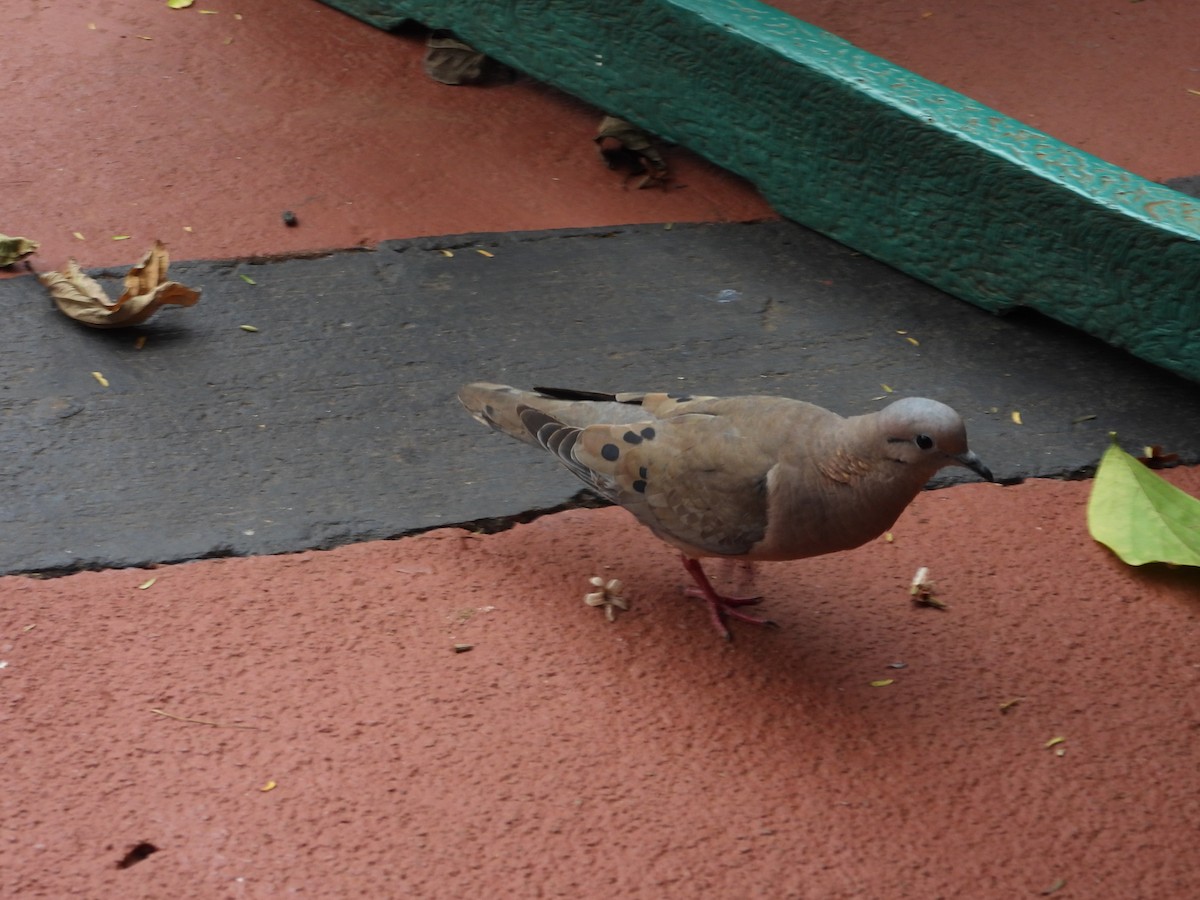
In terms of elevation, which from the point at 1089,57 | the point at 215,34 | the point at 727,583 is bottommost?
the point at 727,583

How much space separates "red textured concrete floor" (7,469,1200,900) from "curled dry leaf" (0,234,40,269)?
146 cm

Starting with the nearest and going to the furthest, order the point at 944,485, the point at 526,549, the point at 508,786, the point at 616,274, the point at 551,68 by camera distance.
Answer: the point at 508,786, the point at 526,549, the point at 944,485, the point at 616,274, the point at 551,68

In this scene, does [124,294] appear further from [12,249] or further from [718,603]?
[718,603]

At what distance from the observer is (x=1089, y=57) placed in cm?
570

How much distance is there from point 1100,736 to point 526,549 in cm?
152

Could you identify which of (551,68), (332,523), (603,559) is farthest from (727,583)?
(551,68)

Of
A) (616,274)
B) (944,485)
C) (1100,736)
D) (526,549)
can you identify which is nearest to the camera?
(1100,736)

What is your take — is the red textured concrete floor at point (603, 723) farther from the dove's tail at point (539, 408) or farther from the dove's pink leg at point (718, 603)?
the dove's tail at point (539, 408)

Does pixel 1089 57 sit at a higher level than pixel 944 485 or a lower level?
higher

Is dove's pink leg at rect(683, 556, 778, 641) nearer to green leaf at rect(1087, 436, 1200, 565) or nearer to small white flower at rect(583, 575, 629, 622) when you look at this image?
small white flower at rect(583, 575, 629, 622)

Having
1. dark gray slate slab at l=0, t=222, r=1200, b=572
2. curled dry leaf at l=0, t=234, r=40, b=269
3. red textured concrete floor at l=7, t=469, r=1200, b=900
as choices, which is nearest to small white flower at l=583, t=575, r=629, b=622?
red textured concrete floor at l=7, t=469, r=1200, b=900

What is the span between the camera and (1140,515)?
3.44 meters

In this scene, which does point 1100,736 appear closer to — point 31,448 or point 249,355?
point 249,355

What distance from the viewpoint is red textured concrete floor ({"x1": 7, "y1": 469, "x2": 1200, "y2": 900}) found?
256cm
